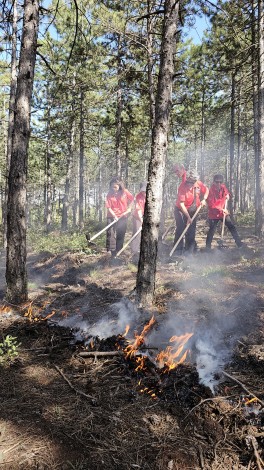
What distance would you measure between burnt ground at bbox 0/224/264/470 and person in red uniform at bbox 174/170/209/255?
2.74 meters

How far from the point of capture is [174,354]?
3723 mm

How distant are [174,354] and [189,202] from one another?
18.1 ft

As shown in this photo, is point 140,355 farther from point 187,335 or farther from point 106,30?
point 106,30

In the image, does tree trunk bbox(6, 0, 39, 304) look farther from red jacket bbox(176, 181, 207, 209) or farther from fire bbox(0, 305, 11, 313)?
red jacket bbox(176, 181, 207, 209)

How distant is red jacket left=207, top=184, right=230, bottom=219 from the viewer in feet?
28.9

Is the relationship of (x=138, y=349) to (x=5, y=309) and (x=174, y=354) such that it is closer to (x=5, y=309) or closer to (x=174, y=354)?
(x=174, y=354)

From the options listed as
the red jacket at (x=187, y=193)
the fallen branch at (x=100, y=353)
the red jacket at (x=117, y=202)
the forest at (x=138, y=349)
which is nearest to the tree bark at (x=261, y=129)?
A: the forest at (x=138, y=349)

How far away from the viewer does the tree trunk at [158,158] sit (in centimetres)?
515

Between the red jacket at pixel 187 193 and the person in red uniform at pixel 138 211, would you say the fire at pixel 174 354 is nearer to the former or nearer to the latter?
the red jacket at pixel 187 193

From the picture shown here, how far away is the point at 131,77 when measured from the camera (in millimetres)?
11961

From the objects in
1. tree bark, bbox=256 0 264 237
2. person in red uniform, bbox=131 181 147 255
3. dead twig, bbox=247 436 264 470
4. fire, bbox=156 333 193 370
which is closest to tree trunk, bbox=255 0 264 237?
tree bark, bbox=256 0 264 237

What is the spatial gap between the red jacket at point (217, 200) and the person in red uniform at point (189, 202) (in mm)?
218

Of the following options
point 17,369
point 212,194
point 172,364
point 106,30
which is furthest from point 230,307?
point 106,30

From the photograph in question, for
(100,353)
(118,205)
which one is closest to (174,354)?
(100,353)
